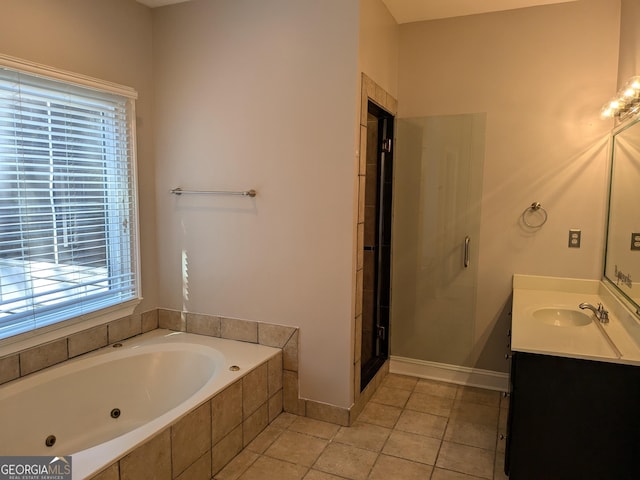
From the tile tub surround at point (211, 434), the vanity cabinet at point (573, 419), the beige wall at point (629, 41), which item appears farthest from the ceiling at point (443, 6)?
the tile tub surround at point (211, 434)

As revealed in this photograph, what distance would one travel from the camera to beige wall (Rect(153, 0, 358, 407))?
262 centimetres

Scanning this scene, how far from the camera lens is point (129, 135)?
290 centimetres

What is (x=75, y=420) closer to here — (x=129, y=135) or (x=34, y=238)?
(x=34, y=238)

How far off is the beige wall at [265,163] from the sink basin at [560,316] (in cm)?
111

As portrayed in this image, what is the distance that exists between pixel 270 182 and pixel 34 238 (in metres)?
1.30

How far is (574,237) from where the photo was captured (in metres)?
3.00

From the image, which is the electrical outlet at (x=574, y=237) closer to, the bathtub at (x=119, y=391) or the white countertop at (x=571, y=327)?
the white countertop at (x=571, y=327)

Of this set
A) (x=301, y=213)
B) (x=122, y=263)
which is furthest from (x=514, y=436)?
(x=122, y=263)

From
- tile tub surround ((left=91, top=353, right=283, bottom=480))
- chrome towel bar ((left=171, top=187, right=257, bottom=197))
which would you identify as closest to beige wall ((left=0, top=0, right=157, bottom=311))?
chrome towel bar ((left=171, top=187, right=257, bottom=197))

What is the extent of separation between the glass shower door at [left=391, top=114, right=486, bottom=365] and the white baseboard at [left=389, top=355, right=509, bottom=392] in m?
0.05

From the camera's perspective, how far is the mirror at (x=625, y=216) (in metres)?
2.24

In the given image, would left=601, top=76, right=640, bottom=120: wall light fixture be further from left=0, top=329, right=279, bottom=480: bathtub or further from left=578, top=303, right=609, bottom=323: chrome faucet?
left=0, top=329, right=279, bottom=480: bathtub

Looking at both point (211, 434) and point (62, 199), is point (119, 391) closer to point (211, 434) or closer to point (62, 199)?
point (211, 434)

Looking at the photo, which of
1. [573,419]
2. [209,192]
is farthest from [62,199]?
[573,419]
